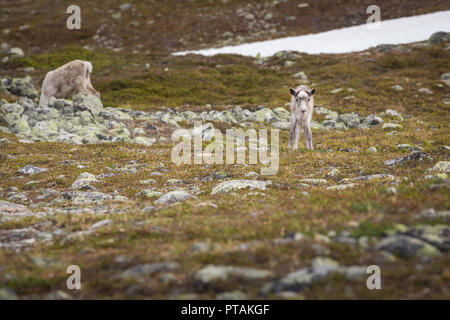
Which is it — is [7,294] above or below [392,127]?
below

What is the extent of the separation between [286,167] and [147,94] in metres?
23.7

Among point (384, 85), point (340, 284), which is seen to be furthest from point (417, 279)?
point (384, 85)

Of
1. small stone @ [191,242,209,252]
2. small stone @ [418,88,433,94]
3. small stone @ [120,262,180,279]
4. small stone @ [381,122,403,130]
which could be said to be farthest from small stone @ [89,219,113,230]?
small stone @ [418,88,433,94]

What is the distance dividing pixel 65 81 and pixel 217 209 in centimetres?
2208

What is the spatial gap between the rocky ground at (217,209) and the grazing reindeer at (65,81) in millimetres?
1465

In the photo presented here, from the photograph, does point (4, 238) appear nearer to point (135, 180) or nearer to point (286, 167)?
point (135, 180)

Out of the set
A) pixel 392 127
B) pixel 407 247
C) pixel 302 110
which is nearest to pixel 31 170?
pixel 302 110

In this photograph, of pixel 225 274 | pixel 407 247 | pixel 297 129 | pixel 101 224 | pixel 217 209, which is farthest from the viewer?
A: pixel 297 129

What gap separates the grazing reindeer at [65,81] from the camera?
86.2 ft

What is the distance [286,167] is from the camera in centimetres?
1352

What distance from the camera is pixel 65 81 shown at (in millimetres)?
26281

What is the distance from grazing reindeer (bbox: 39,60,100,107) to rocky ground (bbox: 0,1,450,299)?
1.46 metres

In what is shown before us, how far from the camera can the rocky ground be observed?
16.1 ft

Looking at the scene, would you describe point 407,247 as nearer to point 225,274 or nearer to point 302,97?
point 225,274
